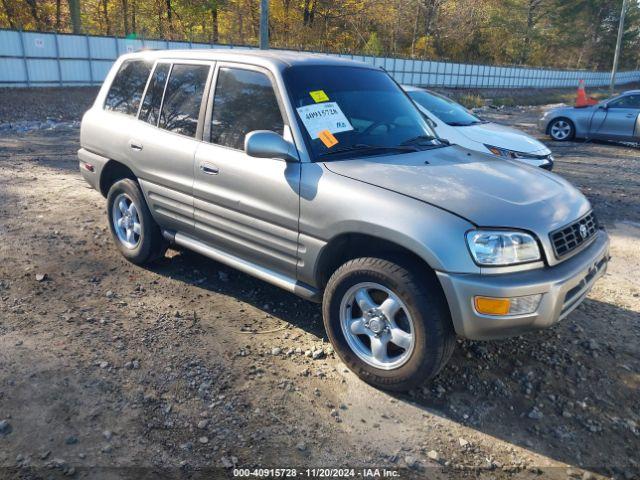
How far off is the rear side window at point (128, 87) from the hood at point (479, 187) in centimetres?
245

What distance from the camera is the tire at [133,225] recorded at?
4.82 m

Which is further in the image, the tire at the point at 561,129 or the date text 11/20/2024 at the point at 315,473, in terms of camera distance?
the tire at the point at 561,129

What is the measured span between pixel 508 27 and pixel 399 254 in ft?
185

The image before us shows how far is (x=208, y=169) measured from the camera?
403cm

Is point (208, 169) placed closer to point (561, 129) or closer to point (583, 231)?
point (583, 231)

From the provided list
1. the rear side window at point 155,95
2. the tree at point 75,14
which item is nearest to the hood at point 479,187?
the rear side window at point 155,95

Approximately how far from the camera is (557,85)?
48.3 metres

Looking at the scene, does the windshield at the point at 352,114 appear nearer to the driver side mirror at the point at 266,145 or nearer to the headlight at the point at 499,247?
the driver side mirror at the point at 266,145

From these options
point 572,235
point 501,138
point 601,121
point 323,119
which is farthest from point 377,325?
point 601,121

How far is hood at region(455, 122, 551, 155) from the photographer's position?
754cm

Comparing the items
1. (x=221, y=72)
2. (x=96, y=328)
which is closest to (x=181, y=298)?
(x=96, y=328)

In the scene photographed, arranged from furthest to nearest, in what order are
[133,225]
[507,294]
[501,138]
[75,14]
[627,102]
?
[75,14], [627,102], [501,138], [133,225], [507,294]

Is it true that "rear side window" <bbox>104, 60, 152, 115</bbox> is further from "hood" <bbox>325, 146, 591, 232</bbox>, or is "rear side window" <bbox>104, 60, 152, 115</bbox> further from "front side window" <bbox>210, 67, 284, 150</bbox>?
"hood" <bbox>325, 146, 591, 232</bbox>

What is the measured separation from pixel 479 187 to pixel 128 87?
3.57 metres
